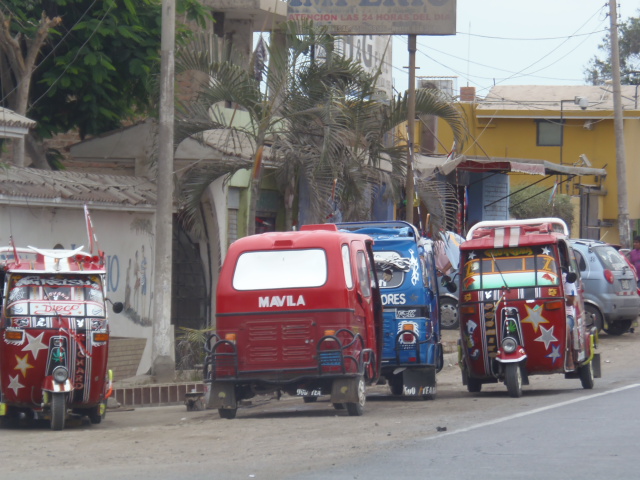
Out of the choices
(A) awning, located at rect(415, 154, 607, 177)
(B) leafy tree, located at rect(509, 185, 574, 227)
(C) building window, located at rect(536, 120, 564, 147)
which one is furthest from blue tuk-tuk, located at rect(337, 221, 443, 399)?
(C) building window, located at rect(536, 120, 564, 147)

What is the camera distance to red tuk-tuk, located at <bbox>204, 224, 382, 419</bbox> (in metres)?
12.1

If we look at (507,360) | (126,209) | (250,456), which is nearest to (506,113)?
(126,209)

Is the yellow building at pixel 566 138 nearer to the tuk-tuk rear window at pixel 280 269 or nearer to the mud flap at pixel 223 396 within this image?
the tuk-tuk rear window at pixel 280 269

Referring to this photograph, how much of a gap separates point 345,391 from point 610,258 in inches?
445

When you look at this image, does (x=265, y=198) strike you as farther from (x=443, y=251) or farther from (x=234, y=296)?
(x=234, y=296)

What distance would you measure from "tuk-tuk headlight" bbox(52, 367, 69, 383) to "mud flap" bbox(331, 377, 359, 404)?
291cm

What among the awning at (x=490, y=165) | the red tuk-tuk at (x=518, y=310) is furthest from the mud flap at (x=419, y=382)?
the awning at (x=490, y=165)

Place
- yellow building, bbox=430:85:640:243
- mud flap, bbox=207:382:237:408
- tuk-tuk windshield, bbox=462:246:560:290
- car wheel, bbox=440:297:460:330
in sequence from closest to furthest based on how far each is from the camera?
1. mud flap, bbox=207:382:237:408
2. tuk-tuk windshield, bbox=462:246:560:290
3. car wheel, bbox=440:297:460:330
4. yellow building, bbox=430:85:640:243

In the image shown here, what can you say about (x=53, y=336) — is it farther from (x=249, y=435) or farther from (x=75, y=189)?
(x=75, y=189)

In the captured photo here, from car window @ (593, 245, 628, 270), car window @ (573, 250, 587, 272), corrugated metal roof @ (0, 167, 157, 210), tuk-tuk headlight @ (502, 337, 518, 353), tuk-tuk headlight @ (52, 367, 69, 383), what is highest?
corrugated metal roof @ (0, 167, 157, 210)

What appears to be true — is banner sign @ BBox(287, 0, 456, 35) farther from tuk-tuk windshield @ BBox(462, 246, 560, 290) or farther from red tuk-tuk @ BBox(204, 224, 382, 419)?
red tuk-tuk @ BBox(204, 224, 382, 419)

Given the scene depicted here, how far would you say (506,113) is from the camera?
1773 inches

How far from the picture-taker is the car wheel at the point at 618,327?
22.8 m

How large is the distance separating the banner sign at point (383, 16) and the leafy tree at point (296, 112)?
3.28 meters
